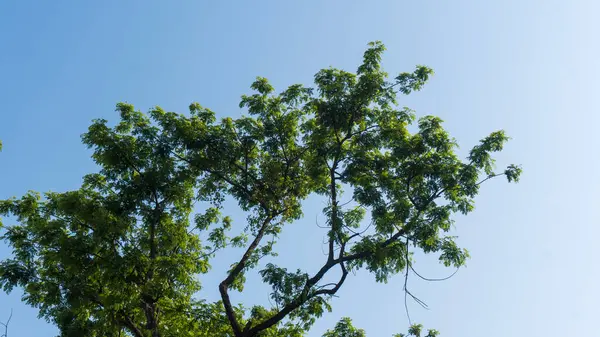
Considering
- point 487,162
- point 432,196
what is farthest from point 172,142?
point 487,162

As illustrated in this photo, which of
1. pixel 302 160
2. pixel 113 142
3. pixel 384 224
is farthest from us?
pixel 302 160

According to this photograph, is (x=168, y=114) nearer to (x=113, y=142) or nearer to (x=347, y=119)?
(x=113, y=142)

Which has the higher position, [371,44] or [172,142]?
[371,44]

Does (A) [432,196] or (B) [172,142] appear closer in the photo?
(A) [432,196]

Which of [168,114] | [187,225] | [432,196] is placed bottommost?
[432,196]

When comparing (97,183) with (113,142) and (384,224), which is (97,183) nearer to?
(113,142)

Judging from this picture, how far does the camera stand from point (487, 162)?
15352 mm

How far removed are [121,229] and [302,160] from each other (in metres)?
5.92

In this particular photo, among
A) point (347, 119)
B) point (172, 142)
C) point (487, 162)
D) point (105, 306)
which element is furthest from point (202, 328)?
point (487, 162)

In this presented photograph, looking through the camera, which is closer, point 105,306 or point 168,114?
point 105,306

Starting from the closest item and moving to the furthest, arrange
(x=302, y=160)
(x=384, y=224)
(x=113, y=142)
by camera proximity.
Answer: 1. (x=384, y=224)
2. (x=113, y=142)
3. (x=302, y=160)

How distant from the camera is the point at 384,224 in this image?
15.0m

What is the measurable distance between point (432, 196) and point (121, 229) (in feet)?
27.8

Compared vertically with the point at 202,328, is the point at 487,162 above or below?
above
